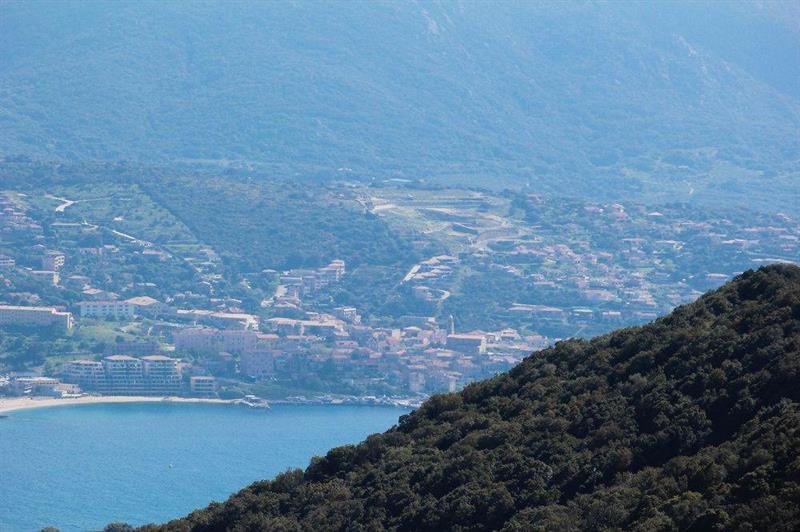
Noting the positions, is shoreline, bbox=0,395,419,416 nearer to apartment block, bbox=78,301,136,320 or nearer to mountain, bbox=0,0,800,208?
apartment block, bbox=78,301,136,320

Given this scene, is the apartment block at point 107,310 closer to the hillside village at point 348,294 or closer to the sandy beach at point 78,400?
the hillside village at point 348,294

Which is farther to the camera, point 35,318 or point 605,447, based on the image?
point 35,318

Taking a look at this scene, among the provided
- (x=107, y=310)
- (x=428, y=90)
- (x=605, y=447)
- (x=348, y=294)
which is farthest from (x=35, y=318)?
(x=428, y=90)

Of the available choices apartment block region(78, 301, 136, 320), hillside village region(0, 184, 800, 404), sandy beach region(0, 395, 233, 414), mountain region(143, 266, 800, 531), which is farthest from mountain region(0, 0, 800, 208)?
mountain region(143, 266, 800, 531)

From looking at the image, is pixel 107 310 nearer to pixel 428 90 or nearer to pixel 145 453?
pixel 145 453

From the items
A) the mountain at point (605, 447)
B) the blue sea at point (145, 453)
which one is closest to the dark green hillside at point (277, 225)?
the blue sea at point (145, 453)
